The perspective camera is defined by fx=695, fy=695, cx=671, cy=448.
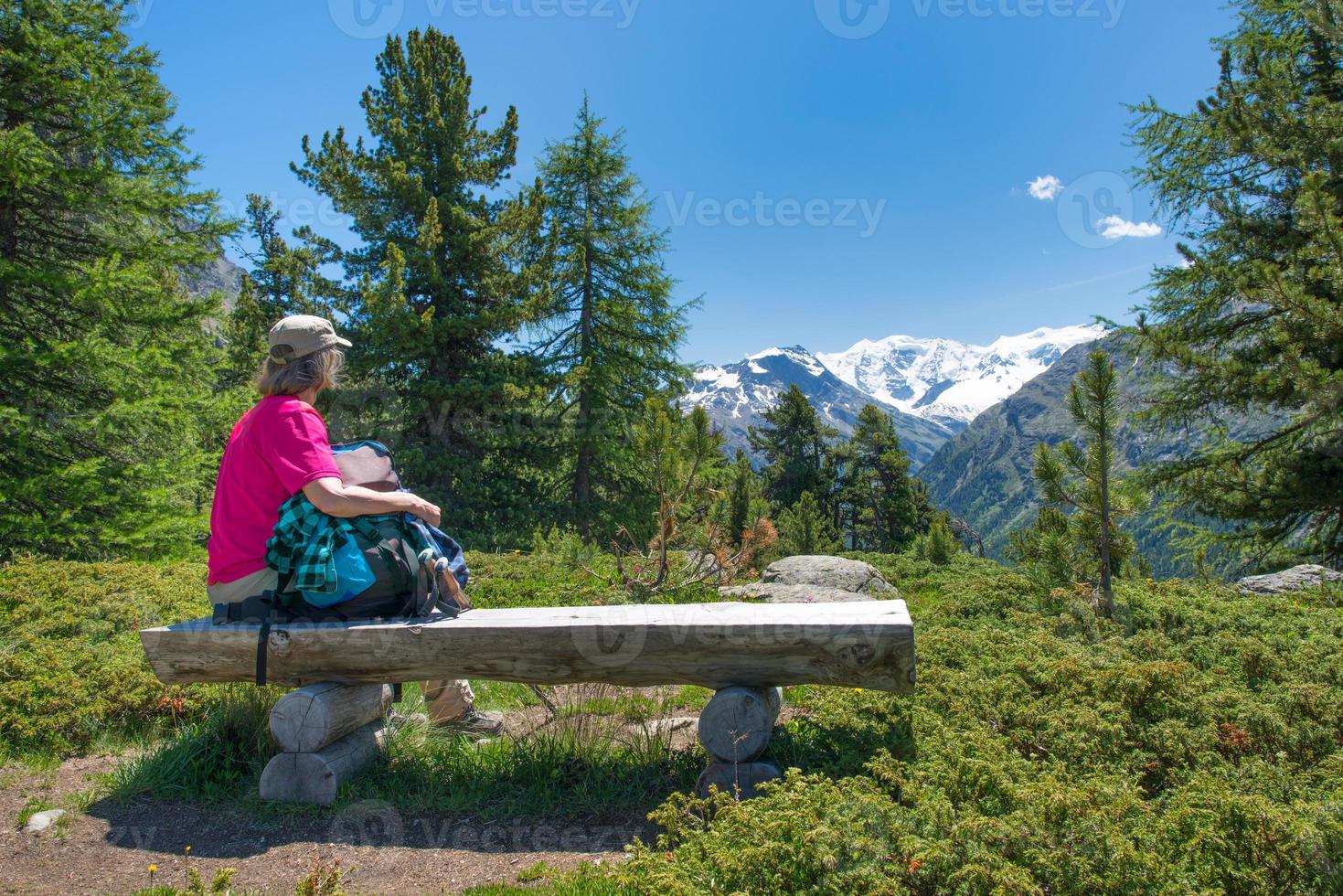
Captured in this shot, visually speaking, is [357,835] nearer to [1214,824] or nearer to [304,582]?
[304,582]

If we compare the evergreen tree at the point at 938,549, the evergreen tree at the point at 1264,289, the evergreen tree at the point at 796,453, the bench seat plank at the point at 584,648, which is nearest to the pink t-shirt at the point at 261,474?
the bench seat plank at the point at 584,648

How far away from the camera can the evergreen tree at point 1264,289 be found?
24.2ft

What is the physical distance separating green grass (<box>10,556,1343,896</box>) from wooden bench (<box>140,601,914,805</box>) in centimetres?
33

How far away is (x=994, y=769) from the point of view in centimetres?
286

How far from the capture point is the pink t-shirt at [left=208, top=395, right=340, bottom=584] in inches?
140

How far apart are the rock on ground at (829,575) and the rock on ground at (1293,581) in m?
4.10

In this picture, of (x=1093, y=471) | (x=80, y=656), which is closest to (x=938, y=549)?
(x=1093, y=471)

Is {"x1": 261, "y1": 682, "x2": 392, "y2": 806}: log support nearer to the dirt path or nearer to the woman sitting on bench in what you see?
the dirt path

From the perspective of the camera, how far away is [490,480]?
1577 centimetres

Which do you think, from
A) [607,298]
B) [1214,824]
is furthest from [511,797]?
[607,298]

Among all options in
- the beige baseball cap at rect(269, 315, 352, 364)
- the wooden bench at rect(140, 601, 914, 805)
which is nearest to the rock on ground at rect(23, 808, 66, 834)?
the wooden bench at rect(140, 601, 914, 805)

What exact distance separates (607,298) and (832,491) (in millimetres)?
23641

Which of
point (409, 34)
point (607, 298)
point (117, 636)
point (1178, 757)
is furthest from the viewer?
point (607, 298)

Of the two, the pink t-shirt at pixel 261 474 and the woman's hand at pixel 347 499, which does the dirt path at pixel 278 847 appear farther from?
the woman's hand at pixel 347 499
